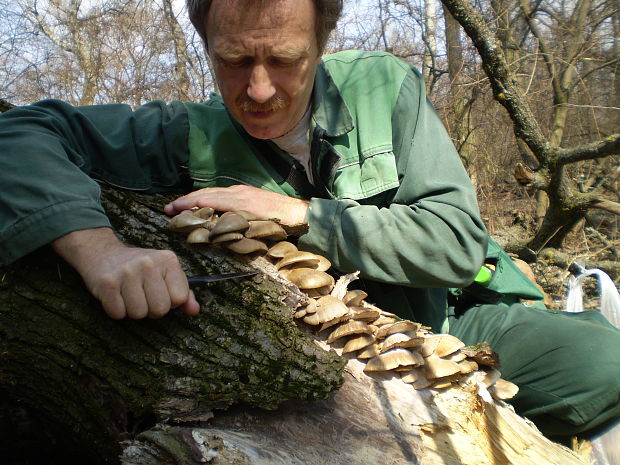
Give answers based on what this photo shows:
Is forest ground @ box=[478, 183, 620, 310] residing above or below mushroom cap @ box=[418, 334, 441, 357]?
below

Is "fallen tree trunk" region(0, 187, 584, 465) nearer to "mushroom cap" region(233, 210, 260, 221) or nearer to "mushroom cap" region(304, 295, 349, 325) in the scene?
"mushroom cap" region(304, 295, 349, 325)

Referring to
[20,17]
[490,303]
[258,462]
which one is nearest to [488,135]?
[490,303]

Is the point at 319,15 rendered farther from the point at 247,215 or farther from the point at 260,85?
the point at 247,215

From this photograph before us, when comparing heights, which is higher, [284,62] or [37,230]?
[284,62]

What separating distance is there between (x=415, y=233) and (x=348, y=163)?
1.54ft

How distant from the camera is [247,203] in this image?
1.86 m

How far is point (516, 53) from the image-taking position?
909 centimetres

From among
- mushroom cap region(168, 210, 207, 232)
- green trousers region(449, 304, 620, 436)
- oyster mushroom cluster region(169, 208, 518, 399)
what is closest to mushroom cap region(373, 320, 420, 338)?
oyster mushroom cluster region(169, 208, 518, 399)

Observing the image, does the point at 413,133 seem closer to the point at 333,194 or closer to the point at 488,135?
the point at 333,194

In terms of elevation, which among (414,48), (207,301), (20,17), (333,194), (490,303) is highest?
(20,17)

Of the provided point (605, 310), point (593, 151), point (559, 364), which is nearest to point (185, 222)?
point (559, 364)

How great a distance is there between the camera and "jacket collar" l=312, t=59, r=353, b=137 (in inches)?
85.8

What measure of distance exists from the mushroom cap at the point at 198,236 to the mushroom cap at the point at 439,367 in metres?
0.89

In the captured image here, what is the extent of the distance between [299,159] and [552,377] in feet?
5.12
